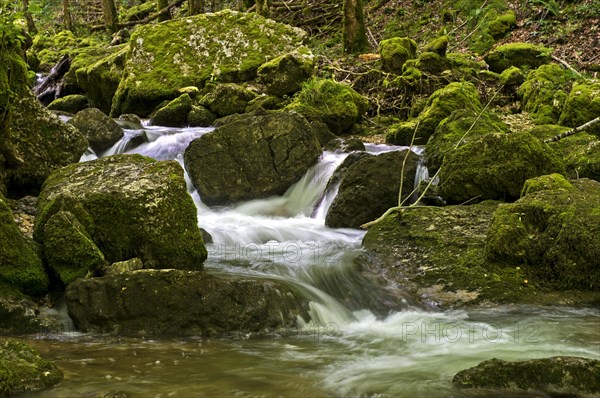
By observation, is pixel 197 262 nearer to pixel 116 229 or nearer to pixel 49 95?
pixel 116 229

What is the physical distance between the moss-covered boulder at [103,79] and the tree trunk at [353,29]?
21.3 feet

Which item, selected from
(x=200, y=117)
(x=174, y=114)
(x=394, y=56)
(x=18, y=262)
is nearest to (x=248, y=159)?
(x=200, y=117)

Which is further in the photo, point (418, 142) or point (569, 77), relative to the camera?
point (569, 77)

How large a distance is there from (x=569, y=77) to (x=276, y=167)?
681 cm

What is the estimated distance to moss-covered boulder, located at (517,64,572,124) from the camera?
11.6 meters

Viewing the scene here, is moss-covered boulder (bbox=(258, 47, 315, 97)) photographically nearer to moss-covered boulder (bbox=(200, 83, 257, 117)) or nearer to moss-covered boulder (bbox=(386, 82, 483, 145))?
moss-covered boulder (bbox=(200, 83, 257, 117))

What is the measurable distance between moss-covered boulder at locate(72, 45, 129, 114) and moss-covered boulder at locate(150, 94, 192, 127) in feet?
11.8

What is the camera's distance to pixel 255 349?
4879 millimetres

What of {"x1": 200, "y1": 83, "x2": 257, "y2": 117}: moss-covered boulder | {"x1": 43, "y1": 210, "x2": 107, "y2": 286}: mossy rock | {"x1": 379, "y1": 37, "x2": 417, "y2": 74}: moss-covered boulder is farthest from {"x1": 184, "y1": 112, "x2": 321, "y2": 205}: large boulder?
{"x1": 379, "y1": 37, "x2": 417, "y2": 74}: moss-covered boulder

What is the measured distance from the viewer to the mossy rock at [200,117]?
1343 cm

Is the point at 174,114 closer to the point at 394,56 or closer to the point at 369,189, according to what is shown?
the point at 394,56

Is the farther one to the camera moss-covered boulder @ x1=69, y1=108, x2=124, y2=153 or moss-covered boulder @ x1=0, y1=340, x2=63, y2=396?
moss-covered boulder @ x1=69, y1=108, x2=124, y2=153

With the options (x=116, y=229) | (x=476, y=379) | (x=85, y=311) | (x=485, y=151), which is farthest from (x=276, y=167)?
(x=476, y=379)

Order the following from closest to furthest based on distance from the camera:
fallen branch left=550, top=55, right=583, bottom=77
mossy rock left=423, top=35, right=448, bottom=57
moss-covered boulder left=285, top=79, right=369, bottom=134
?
moss-covered boulder left=285, top=79, right=369, bottom=134 < fallen branch left=550, top=55, right=583, bottom=77 < mossy rock left=423, top=35, right=448, bottom=57
